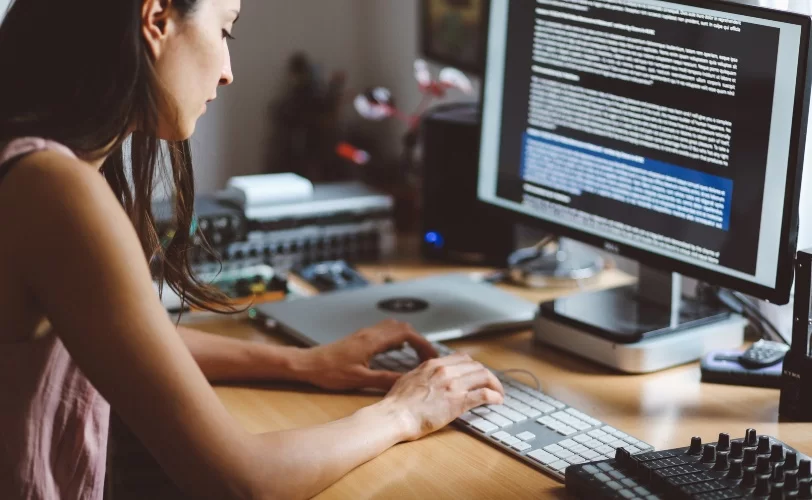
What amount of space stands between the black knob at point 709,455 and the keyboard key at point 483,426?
0.85 feet

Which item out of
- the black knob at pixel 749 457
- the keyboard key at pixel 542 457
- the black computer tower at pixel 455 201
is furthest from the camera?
the black computer tower at pixel 455 201

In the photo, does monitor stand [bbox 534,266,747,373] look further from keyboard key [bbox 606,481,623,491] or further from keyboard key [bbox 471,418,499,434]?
keyboard key [bbox 606,481,623,491]

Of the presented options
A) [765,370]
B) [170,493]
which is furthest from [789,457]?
[170,493]

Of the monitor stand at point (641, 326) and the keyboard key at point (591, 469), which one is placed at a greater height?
the monitor stand at point (641, 326)

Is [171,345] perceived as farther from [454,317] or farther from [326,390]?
[454,317]

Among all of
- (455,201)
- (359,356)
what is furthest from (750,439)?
(455,201)

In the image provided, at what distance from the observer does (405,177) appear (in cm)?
231

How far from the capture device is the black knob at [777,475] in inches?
39.8

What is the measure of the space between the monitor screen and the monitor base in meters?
0.09

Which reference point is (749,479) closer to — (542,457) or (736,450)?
(736,450)

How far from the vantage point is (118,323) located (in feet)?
3.10

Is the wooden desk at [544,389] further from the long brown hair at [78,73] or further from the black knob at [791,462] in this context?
the long brown hair at [78,73]

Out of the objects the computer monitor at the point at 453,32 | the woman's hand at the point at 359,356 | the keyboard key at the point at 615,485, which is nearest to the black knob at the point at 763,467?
the keyboard key at the point at 615,485

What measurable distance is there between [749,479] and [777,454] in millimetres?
53
